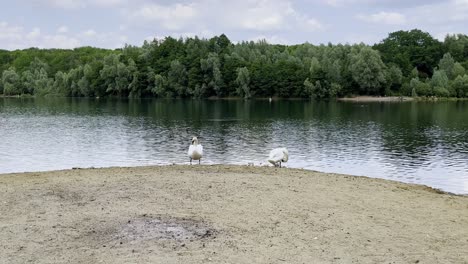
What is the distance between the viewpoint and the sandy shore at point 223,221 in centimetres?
1074

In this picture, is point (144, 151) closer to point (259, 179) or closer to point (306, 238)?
point (259, 179)

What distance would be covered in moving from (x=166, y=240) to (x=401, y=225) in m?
5.73

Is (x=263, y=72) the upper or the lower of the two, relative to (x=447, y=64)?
lower

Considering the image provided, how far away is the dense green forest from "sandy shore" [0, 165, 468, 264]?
399 feet

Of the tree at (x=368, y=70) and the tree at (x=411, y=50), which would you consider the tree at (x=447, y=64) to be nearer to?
the tree at (x=411, y=50)

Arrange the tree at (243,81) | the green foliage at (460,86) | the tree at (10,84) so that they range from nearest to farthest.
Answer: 1. the green foliage at (460,86)
2. the tree at (243,81)
3. the tree at (10,84)

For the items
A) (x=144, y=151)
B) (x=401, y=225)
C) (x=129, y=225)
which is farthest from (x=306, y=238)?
(x=144, y=151)

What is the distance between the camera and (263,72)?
149 m

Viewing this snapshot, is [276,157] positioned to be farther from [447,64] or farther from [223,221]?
[447,64]

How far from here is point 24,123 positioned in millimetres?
64875

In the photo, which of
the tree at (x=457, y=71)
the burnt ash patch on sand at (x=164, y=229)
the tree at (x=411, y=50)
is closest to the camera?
the burnt ash patch on sand at (x=164, y=229)

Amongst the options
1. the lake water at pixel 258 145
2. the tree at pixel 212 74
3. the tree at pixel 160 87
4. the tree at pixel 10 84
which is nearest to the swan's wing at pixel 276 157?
the lake water at pixel 258 145

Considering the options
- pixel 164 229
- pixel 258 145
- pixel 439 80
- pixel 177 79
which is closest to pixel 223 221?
pixel 164 229

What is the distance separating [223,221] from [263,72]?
137189 mm
